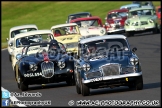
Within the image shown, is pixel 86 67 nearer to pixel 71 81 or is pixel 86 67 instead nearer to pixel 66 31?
pixel 71 81

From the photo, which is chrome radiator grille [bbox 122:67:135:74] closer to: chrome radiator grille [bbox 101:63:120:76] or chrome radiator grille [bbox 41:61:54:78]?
chrome radiator grille [bbox 101:63:120:76]

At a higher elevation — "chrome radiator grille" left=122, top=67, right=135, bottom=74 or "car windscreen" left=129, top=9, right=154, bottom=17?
"car windscreen" left=129, top=9, right=154, bottom=17

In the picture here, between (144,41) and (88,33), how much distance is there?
3.78m

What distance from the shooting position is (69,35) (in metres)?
25.5

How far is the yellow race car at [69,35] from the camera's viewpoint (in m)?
24.9

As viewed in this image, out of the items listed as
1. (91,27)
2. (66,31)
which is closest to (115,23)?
(91,27)

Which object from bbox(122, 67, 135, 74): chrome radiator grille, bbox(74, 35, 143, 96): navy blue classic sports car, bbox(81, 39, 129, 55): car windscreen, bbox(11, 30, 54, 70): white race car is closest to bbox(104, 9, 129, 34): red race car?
bbox(11, 30, 54, 70): white race car

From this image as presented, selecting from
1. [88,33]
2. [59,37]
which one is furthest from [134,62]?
[88,33]

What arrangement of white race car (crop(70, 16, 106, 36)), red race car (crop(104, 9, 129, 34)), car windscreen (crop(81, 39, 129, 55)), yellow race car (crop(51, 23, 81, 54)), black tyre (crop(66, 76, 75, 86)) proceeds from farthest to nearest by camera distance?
red race car (crop(104, 9, 129, 34)), white race car (crop(70, 16, 106, 36)), yellow race car (crop(51, 23, 81, 54)), black tyre (crop(66, 76, 75, 86)), car windscreen (crop(81, 39, 129, 55))

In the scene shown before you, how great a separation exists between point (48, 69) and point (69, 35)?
371 inches

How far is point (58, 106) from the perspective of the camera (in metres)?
11.6

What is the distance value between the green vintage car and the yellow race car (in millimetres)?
7774

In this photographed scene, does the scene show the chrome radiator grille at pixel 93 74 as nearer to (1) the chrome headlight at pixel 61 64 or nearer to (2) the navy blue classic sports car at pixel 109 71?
(2) the navy blue classic sports car at pixel 109 71

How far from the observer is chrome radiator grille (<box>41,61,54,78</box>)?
16.1 meters
